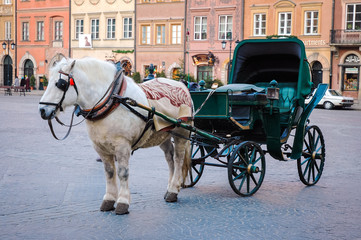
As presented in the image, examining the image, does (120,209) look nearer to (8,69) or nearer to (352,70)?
(352,70)

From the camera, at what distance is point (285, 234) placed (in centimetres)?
521

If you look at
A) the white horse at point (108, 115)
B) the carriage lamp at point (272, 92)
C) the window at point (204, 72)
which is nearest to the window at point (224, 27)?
the window at point (204, 72)

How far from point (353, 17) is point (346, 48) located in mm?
2198

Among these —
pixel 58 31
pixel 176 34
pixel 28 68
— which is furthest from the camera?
pixel 28 68

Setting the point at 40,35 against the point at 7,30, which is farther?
the point at 7,30

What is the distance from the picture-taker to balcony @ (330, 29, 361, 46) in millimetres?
37281

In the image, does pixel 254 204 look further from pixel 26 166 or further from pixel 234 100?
pixel 26 166

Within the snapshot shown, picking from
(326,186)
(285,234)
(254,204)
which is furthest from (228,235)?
(326,186)

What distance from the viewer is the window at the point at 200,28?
144 ft

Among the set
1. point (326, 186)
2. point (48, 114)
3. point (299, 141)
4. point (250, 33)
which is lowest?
point (326, 186)

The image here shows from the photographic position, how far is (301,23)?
130 ft

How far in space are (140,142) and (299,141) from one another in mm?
2612

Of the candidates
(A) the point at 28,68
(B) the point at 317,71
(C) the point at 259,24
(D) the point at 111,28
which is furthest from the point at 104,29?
(B) the point at 317,71

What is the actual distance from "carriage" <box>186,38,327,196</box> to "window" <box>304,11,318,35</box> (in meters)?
31.9
